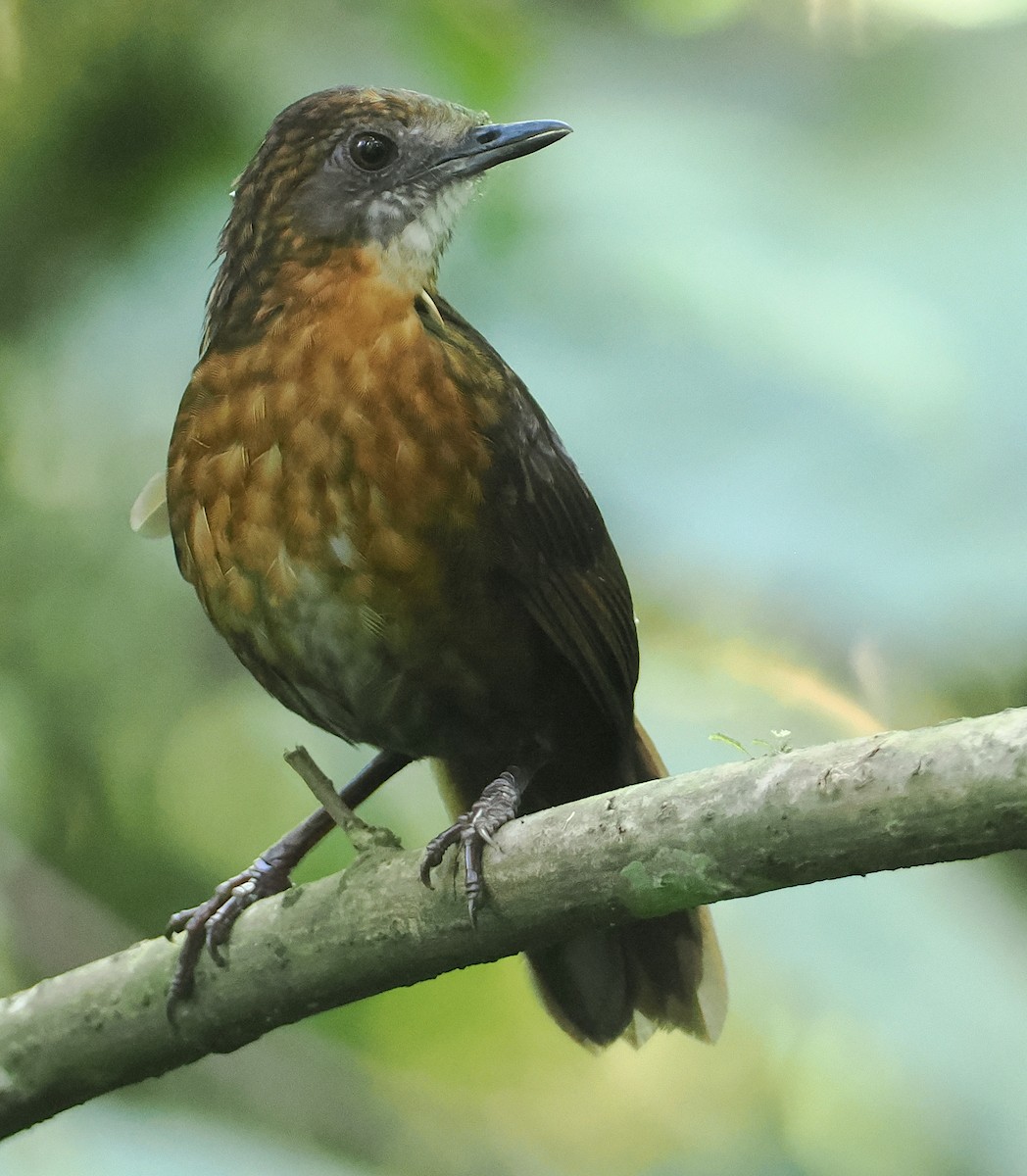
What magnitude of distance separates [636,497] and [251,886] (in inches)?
40.3

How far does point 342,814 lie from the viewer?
6.59 ft

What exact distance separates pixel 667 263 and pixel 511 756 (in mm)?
1211

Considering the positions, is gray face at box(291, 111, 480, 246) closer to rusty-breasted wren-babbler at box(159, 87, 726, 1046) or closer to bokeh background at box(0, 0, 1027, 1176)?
rusty-breasted wren-babbler at box(159, 87, 726, 1046)

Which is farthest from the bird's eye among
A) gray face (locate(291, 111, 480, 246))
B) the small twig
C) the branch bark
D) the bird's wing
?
the branch bark

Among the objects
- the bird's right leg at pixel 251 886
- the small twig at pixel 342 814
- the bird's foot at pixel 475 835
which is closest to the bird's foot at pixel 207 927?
the bird's right leg at pixel 251 886

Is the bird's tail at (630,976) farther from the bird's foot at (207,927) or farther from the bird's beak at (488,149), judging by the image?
the bird's beak at (488,149)

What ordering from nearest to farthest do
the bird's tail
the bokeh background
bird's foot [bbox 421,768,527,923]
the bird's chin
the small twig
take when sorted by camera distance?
bird's foot [bbox 421,768,527,923] < the small twig < the bird's chin < the bird's tail < the bokeh background

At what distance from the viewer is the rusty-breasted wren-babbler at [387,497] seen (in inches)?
82.8

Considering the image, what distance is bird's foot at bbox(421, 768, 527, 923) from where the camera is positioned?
5.78 ft

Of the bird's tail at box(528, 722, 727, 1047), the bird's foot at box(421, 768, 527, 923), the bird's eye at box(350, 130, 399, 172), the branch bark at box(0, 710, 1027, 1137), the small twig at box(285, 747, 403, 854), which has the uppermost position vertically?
the bird's eye at box(350, 130, 399, 172)

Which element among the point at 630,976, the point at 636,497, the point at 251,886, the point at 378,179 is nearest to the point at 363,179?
the point at 378,179

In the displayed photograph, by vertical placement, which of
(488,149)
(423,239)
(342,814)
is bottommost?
(342,814)

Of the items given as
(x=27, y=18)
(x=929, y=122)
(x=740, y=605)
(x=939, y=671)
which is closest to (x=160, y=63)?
(x=27, y=18)

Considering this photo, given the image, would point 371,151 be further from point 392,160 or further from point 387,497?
point 387,497
